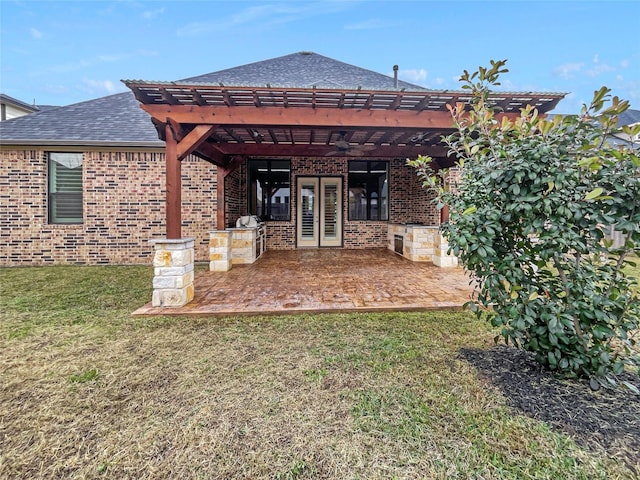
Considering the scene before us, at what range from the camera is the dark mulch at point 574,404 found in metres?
1.66

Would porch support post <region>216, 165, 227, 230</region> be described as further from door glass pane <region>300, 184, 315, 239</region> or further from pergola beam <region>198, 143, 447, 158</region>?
door glass pane <region>300, 184, 315, 239</region>

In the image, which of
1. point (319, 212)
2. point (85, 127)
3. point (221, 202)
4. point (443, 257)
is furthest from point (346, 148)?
point (85, 127)

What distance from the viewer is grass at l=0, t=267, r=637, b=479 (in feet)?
5.01

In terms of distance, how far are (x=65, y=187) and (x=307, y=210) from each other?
20.5ft

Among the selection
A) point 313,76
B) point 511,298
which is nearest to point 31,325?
point 511,298

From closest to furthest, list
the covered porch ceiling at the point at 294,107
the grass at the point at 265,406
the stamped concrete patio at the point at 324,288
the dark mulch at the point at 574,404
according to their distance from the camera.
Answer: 1. the grass at the point at 265,406
2. the dark mulch at the point at 574,404
3. the covered porch ceiling at the point at 294,107
4. the stamped concrete patio at the point at 324,288

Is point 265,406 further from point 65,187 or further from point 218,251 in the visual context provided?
point 65,187

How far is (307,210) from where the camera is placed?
9750 millimetres

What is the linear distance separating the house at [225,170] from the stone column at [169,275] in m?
0.02

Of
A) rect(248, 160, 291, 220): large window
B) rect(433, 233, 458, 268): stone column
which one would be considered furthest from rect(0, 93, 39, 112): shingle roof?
rect(433, 233, 458, 268): stone column

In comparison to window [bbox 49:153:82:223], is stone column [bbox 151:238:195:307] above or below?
below

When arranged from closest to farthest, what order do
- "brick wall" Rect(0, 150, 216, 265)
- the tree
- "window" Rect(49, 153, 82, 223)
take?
the tree, "brick wall" Rect(0, 150, 216, 265), "window" Rect(49, 153, 82, 223)

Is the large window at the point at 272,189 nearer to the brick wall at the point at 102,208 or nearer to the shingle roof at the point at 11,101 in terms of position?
the brick wall at the point at 102,208

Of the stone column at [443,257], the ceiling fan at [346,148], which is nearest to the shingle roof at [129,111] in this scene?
the ceiling fan at [346,148]
